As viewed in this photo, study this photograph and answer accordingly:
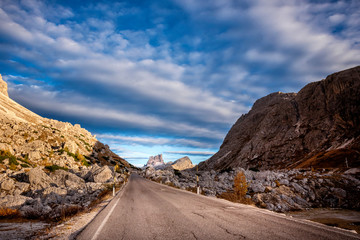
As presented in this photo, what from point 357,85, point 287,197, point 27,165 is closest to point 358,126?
point 357,85

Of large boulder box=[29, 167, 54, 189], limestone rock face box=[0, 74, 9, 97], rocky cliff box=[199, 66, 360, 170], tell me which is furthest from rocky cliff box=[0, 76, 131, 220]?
limestone rock face box=[0, 74, 9, 97]

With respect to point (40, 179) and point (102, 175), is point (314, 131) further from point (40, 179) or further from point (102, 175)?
point (40, 179)

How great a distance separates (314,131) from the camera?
186 feet

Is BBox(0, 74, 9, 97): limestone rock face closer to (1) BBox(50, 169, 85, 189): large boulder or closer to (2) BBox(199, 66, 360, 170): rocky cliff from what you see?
(1) BBox(50, 169, 85, 189): large boulder

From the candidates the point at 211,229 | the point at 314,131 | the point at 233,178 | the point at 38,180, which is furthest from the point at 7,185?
the point at 314,131

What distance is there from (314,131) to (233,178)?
119 feet

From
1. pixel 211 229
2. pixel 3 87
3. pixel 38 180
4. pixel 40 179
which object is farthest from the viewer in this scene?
pixel 3 87

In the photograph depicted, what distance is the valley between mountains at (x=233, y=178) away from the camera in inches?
279

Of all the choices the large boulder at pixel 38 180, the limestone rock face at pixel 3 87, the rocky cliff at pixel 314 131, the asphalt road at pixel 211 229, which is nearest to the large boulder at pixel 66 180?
the large boulder at pixel 38 180

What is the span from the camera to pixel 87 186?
2466 cm

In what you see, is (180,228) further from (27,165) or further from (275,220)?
(27,165)

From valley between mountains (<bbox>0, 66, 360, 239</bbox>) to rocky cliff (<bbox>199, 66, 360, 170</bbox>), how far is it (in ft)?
0.84

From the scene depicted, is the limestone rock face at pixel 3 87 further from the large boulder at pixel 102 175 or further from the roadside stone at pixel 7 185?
the roadside stone at pixel 7 185

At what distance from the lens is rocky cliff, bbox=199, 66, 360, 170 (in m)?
46.5
